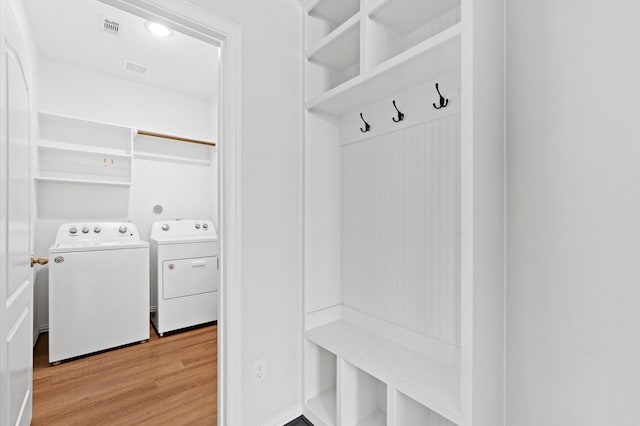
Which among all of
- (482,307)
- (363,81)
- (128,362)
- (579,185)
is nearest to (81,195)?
(128,362)

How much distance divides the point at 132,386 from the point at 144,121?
104 inches

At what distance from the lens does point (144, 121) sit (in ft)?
10.5

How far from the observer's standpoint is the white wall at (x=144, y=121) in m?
2.73

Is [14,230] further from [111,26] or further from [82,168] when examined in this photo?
[82,168]

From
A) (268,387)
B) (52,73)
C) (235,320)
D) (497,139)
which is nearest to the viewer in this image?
(497,139)

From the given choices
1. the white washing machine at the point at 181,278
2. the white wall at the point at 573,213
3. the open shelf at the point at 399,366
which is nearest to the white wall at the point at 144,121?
the white washing machine at the point at 181,278

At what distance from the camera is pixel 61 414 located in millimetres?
1677

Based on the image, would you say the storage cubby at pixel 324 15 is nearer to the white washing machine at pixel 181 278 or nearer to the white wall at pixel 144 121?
the white wall at pixel 144 121

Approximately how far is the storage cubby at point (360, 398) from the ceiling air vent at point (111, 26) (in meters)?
2.86

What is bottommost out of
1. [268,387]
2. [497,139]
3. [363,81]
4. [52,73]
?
[268,387]

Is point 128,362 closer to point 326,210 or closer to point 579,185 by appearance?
point 326,210

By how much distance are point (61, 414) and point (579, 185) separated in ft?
9.09

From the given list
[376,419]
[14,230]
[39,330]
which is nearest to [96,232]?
[39,330]

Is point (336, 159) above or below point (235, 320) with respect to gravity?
above
